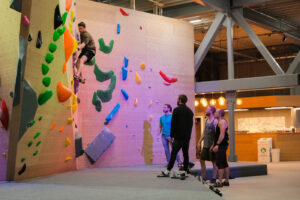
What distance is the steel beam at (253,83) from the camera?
12.3 m

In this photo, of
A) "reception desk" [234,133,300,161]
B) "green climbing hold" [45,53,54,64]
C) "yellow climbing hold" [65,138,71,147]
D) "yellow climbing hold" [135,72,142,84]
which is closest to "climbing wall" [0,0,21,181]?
"green climbing hold" [45,53,54,64]

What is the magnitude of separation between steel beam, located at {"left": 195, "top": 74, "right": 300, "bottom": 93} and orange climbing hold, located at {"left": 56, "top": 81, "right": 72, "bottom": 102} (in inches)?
231

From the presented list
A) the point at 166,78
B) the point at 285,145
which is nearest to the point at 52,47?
the point at 166,78

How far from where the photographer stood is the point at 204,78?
946 inches

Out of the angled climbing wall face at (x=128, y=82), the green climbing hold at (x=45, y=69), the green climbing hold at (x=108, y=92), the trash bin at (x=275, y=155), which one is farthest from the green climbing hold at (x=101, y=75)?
the trash bin at (x=275, y=155)

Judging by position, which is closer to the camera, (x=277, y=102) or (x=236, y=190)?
(x=236, y=190)

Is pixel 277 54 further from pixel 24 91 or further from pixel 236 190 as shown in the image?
pixel 24 91

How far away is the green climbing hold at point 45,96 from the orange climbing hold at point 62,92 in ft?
1.01

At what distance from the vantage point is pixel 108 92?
10438 millimetres

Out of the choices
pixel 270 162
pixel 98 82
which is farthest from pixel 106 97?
pixel 270 162

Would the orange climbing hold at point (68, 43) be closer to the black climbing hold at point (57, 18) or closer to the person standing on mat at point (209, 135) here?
the black climbing hold at point (57, 18)

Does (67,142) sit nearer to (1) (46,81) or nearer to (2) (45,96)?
(2) (45,96)

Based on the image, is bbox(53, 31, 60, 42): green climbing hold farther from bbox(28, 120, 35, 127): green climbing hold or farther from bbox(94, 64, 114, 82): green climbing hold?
bbox(94, 64, 114, 82): green climbing hold

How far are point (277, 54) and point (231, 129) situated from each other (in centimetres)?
1022
